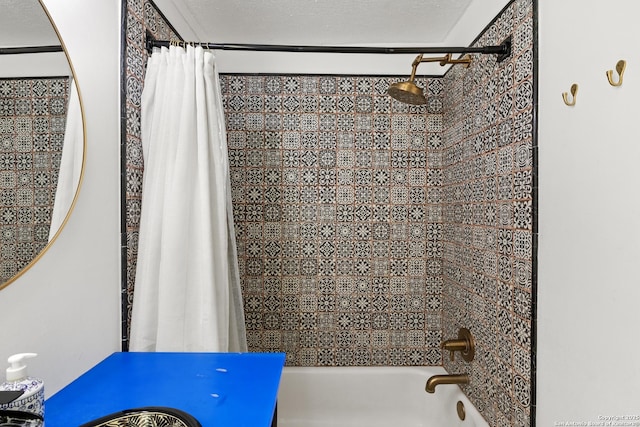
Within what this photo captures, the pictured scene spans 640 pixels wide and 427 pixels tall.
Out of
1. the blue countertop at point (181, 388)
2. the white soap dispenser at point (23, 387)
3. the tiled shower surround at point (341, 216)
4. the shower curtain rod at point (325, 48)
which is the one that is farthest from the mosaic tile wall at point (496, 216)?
the white soap dispenser at point (23, 387)

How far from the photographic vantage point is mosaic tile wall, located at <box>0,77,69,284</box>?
0.86 m

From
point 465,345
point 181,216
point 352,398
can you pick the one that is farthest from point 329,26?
point 352,398

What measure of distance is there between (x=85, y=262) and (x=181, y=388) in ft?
1.55

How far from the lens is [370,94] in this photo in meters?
2.21

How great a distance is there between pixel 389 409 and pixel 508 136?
1604 millimetres

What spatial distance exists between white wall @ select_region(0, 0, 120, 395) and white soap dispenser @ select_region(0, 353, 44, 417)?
210 mm

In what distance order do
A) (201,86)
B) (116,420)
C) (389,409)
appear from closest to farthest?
1. (116,420)
2. (201,86)
3. (389,409)

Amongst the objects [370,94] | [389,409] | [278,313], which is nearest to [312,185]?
[370,94]

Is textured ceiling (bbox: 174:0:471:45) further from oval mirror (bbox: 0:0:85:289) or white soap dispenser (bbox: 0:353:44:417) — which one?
white soap dispenser (bbox: 0:353:44:417)

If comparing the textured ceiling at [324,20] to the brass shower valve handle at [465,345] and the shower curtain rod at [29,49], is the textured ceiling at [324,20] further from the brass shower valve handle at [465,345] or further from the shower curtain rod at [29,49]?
the brass shower valve handle at [465,345]

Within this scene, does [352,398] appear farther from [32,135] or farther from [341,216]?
[32,135]

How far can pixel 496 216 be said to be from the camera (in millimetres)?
1535

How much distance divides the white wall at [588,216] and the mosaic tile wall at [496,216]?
84mm

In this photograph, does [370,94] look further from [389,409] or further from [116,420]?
[116,420]
